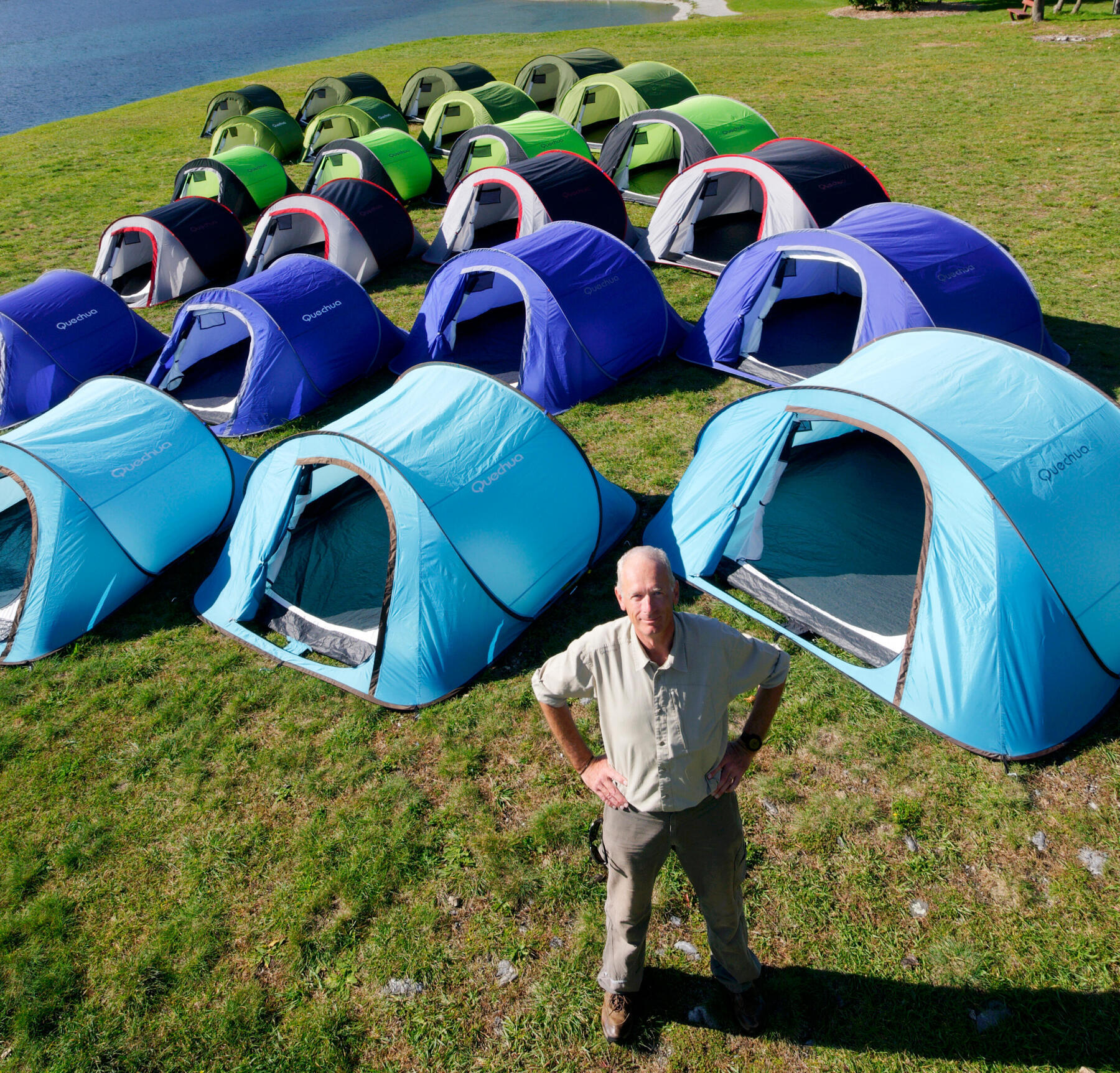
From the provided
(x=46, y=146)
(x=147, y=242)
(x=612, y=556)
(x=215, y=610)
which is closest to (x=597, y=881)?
(x=612, y=556)

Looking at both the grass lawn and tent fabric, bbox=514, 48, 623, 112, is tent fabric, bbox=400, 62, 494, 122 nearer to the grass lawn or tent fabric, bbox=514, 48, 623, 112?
tent fabric, bbox=514, 48, 623, 112

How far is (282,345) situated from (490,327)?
305cm

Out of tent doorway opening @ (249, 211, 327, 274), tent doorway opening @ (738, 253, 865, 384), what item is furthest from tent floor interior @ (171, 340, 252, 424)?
tent doorway opening @ (738, 253, 865, 384)

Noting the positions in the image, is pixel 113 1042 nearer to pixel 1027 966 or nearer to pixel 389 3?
pixel 1027 966

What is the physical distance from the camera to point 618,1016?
416cm

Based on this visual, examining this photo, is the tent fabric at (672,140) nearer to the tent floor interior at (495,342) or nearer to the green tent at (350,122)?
the tent floor interior at (495,342)

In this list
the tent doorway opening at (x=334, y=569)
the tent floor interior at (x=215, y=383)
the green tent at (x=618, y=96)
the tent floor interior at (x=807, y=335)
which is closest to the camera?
the tent doorway opening at (x=334, y=569)

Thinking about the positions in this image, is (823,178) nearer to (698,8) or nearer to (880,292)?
(880,292)

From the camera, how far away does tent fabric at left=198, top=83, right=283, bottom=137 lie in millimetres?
24453

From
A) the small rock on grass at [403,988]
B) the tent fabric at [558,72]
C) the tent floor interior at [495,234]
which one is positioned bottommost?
the small rock on grass at [403,988]

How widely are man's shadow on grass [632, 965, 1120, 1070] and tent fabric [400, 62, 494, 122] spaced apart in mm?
23515

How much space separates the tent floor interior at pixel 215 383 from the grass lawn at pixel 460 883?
11.3ft

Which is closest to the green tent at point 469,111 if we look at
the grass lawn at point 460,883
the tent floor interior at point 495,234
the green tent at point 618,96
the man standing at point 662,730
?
the green tent at point 618,96

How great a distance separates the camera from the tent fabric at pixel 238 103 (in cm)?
2445
